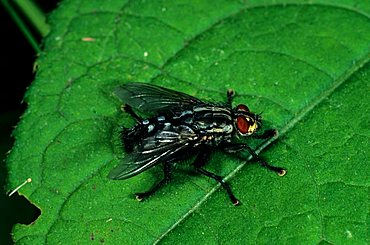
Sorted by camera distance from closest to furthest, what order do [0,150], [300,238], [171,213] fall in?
[300,238]
[171,213]
[0,150]

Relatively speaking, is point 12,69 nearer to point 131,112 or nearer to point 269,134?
point 131,112

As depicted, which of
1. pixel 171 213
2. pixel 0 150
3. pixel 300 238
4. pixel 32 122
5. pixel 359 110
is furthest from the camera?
pixel 0 150

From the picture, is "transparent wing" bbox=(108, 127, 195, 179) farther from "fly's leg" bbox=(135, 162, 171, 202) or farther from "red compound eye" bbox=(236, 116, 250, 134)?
"red compound eye" bbox=(236, 116, 250, 134)

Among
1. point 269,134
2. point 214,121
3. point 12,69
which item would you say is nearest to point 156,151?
point 214,121

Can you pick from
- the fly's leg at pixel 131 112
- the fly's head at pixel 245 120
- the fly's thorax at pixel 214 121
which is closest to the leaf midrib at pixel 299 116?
the fly's head at pixel 245 120

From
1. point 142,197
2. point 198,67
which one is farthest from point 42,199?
point 198,67

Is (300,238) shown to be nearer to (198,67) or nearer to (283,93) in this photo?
(283,93)

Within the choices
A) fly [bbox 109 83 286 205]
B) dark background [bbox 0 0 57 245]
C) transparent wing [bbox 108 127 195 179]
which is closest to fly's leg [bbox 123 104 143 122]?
fly [bbox 109 83 286 205]
